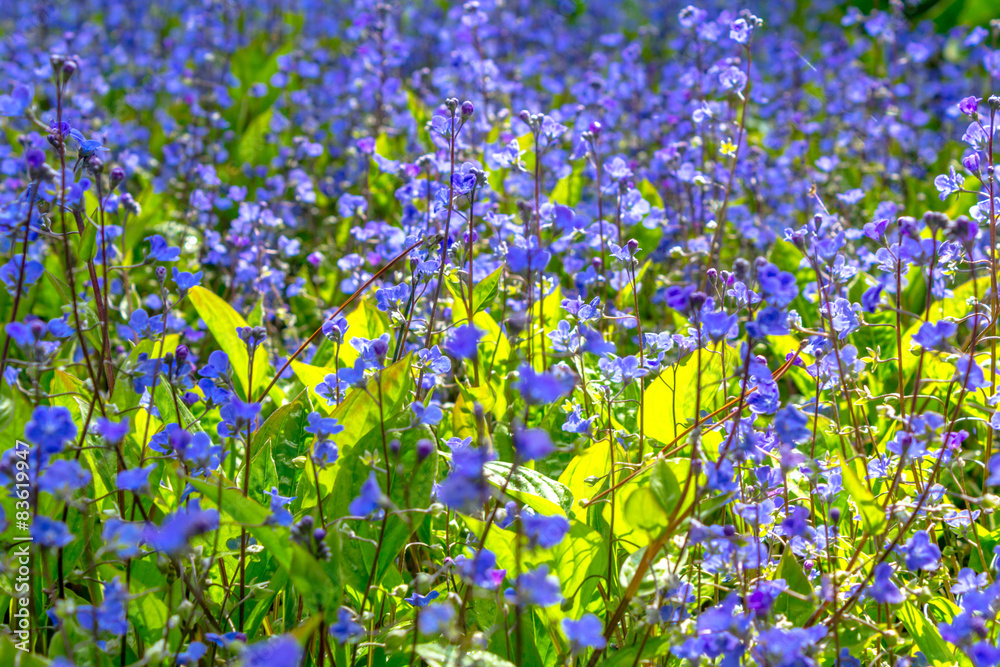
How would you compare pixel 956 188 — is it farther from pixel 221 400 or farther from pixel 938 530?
pixel 221 400

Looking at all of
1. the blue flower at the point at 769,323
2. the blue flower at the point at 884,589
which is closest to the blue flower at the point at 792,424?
the blue flower at the point at 769,323

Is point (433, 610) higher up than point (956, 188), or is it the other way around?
point (956, 188)

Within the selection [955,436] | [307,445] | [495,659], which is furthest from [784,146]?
[495,659]

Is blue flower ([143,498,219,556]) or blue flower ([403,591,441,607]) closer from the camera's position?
blue flower ([143,498,219,556])

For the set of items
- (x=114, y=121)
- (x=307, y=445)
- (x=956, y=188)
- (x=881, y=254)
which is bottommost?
(x=307, y=445)

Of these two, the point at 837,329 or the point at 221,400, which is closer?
the point at 221,400

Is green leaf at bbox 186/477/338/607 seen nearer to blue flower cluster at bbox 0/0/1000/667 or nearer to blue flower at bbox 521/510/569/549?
blue flower cluster at bbox 0/0/1000/667

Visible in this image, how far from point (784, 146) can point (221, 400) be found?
142 inches

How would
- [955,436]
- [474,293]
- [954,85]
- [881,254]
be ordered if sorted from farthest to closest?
[954,85]
[474,293]
[881,254]
[955,436]

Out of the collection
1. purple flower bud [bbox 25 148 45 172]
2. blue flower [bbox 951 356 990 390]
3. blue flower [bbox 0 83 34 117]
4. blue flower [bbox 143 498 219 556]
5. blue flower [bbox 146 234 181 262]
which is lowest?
blue flower [bbox 143 498 219 556]

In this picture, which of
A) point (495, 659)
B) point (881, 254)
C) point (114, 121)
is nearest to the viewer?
point (495, 659)

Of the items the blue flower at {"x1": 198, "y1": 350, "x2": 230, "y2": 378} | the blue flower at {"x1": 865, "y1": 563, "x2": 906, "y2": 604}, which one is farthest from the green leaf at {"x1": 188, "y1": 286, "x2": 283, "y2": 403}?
the blue flower at {"x1": 865, "y1": 563, "x2": 906, "y2": 604}

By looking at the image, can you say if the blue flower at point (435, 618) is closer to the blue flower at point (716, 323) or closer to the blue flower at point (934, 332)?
the blue flower at point (716, 323)

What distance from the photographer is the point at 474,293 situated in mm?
2285
